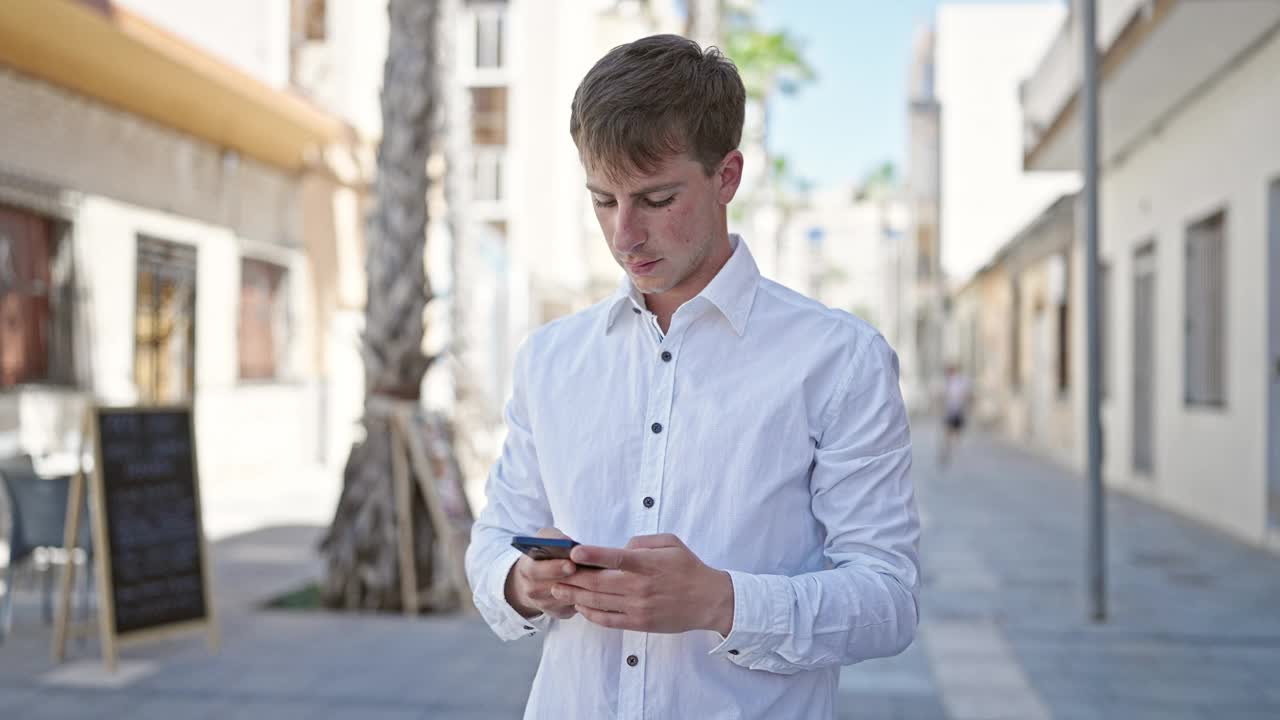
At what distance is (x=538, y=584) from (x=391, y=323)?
6.10m

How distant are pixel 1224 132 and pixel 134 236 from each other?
10.5 metres

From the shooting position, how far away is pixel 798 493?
72.1 inches

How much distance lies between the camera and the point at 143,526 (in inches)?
247

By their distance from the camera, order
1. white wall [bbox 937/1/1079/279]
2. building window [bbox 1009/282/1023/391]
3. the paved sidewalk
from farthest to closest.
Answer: white wall [bbox 937/1/1079/279], building window [bbox 1009/282/1023/391], the paved sidewalk

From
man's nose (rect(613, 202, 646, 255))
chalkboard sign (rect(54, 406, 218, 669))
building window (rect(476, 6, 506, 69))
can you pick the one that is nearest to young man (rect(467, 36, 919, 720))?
man's nose (rect(613, 202, 646, 255))

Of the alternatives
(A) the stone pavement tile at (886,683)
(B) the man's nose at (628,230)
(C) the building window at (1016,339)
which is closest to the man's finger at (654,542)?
(B) the man's nose at (628,230)

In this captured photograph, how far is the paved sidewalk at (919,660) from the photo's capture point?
215 inches

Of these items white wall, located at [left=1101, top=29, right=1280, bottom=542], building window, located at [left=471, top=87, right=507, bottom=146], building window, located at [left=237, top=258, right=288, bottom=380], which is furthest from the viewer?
building window, located at [left=471, top=87, right=507, bottom=146]

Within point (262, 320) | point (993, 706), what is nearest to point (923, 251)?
point (262, 320)

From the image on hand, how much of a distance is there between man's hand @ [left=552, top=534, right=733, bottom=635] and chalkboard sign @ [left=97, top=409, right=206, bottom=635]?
515 cm

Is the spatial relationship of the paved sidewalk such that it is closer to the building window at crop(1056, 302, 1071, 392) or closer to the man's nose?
the man's nose

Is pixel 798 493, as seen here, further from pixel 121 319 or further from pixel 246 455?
pixel 246 455

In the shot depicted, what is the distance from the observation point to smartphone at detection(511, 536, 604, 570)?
1.62 m

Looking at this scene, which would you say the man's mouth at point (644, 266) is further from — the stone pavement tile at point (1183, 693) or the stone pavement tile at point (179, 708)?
the stone pavement tile at point (1183, 693)
